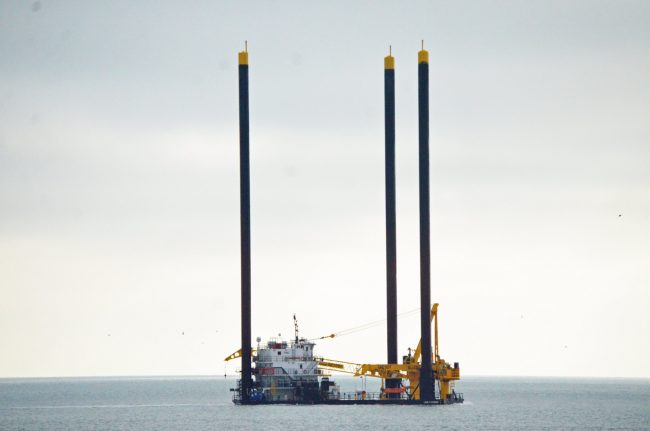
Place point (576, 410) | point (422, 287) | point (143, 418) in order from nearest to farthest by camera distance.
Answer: point (422, 287), point (143, 418), point (576, 410)

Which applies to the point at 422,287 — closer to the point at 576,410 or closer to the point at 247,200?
the point at 247,200

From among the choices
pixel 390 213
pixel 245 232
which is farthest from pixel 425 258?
pixel 245 232

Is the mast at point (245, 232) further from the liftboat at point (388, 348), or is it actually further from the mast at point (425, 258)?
the mast at point (425, 258)

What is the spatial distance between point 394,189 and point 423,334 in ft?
56.4

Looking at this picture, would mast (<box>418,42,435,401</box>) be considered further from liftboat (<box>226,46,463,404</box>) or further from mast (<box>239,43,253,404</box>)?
mast (<box>239,43,253,404</box>)

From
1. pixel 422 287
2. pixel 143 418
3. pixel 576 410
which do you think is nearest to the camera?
pixel 422 287

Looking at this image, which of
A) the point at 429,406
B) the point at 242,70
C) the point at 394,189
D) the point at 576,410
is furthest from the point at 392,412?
the point at 576,410

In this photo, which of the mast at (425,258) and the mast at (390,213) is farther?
the mast at (390,213)

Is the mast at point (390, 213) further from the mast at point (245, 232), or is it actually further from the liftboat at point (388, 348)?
the mast at point (245, 232)

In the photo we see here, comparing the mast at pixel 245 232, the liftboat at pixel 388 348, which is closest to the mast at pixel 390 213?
the liftboat at pixel 388 348

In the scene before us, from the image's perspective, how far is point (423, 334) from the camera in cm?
13288

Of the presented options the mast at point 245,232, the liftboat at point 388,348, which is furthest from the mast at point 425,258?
the mast at point 245,232

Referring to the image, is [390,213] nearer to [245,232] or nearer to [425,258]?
[425,258]

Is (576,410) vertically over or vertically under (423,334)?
under
